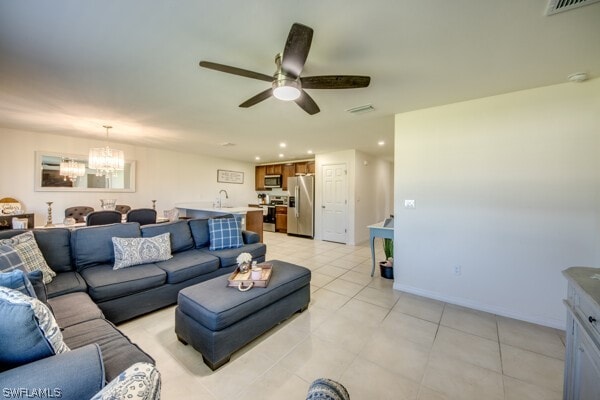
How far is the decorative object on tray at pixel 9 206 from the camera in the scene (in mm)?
3657

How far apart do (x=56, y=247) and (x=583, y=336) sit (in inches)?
154

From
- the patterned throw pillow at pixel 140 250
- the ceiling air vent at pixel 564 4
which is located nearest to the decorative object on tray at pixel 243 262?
the patterned throw pillow at pixel 140 250

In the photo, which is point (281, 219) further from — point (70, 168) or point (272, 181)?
point (70, 168)

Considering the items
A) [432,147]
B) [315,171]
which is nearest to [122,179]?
[315,171]

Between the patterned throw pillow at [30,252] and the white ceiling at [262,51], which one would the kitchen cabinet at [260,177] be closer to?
the white ceiling at [262,51]

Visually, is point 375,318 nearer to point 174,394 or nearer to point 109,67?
point 174,394

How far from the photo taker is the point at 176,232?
3139 mm

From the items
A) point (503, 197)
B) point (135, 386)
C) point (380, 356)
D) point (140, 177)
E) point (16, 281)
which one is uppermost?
point (140, 177)

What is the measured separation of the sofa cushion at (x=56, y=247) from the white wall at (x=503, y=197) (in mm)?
3783

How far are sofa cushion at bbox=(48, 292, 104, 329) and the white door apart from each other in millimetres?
4899

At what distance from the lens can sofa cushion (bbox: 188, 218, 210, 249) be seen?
3.36 m

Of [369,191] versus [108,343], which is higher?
[369,191]

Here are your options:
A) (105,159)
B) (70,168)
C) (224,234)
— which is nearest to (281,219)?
(224,234)

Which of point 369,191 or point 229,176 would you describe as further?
point 229,176
